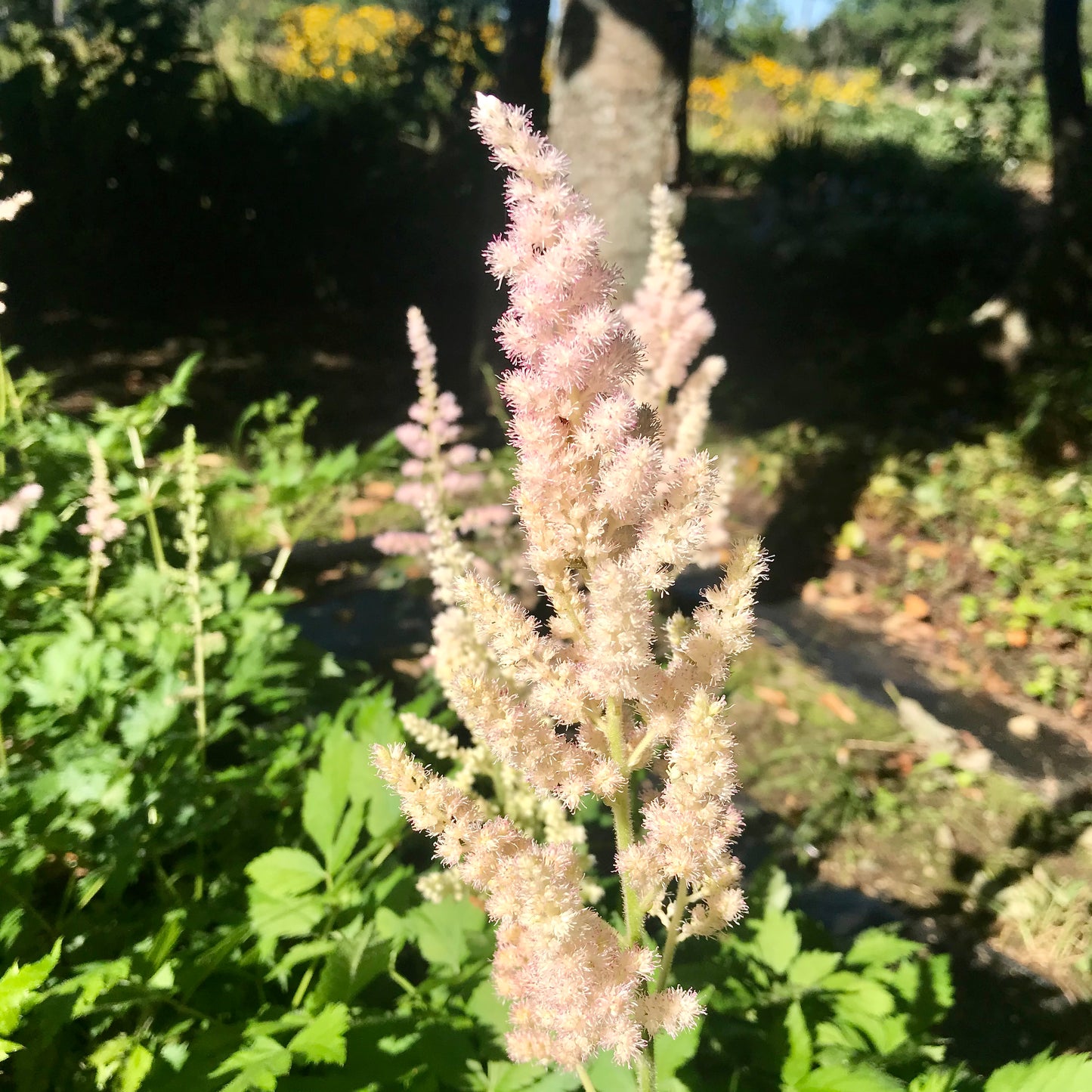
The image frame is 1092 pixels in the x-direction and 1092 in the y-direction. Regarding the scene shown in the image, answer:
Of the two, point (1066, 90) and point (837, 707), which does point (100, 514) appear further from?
point (1066, 90)

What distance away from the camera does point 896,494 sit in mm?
4156

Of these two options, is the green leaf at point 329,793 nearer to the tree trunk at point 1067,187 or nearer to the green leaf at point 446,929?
the green leaf at point 446,929

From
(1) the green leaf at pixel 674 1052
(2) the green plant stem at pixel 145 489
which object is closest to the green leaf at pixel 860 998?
(1) the green leaf at pixel 674 1052

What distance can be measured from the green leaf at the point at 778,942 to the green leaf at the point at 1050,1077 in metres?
0.37

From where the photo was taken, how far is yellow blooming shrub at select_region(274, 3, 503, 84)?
770 cm

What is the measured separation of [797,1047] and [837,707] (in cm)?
211

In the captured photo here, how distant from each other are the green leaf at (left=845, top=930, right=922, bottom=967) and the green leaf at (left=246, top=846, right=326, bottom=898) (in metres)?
0.85

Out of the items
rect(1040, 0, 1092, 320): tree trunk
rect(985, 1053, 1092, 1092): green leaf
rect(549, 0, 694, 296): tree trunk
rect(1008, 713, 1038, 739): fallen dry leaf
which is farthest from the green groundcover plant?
rect(1040, 0, 1092, 320): tree trunk

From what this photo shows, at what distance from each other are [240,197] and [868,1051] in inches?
256

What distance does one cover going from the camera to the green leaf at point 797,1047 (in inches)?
40.7

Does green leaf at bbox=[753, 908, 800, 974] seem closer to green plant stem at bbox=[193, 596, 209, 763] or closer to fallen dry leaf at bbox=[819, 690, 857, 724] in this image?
green plant stem at bbox=[193, 596, 209, 763]

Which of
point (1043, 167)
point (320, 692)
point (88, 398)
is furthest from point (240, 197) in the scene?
point (1043, 167)

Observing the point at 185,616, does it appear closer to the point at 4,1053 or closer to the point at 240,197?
the point at 4,1053

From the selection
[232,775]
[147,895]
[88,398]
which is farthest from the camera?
[88,398]
